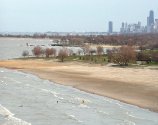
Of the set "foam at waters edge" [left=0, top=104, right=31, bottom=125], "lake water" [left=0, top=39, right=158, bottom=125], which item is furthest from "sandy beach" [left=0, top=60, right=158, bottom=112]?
"foam at waters edge" [left=0, top=104, right=31, bottom=125]

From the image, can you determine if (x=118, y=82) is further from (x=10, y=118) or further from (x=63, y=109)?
(x=10, y=118)

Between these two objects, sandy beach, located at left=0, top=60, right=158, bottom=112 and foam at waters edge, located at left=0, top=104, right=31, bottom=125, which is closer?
foam at waters edge, located at left=0, top=104, right=31, bottom=125

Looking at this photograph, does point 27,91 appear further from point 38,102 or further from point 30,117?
point 30,117

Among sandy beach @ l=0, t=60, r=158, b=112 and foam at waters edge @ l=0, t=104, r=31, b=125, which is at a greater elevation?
foam at waters edge @ l=0, t=104, r=31, b=125

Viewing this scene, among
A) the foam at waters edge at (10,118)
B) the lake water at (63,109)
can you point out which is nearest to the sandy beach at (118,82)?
the lake water at (63,109)

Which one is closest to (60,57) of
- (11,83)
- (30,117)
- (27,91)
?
(11,83)

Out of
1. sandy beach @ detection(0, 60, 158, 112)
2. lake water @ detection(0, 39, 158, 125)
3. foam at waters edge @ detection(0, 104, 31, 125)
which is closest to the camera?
foam at waters edge @ detection(0, 104, 31, 125)

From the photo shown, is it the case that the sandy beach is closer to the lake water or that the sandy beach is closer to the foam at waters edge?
the lake water

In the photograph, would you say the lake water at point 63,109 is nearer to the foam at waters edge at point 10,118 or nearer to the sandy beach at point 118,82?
the foam at waters edge at point 10,118
